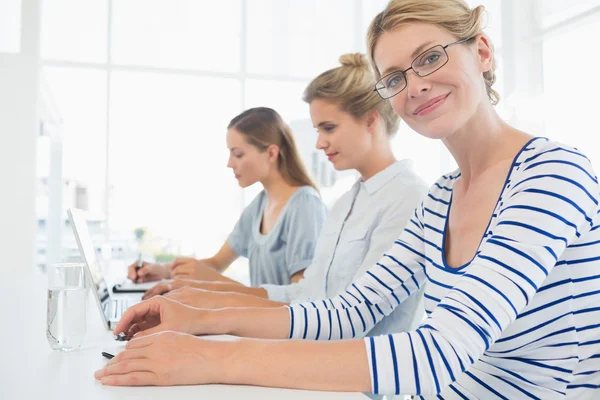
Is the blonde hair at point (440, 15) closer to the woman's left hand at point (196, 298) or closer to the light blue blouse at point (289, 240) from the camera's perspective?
the woman's left hand at point (196, 298)

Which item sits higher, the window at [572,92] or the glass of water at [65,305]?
the window at [572,92]

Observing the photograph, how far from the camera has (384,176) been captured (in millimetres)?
1562

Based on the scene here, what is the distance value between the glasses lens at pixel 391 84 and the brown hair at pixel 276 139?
3.74 feet

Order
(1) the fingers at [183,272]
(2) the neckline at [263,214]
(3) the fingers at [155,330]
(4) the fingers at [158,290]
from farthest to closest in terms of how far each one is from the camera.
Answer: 1. (2) the neckline at [263,214]
2. (1) the fingers at [183,272]
3. (4) the fingers at [158,290]
4. (3) the fingers at [155,330]

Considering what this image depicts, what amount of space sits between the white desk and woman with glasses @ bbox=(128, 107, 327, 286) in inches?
30.3

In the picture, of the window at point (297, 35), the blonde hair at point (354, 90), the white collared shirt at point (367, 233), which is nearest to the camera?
the white collared shirt at point (367, 233)

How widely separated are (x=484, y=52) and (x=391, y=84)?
0.59ft

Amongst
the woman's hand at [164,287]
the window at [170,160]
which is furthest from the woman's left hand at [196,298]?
the window at [170,160]

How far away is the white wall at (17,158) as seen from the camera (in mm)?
4246

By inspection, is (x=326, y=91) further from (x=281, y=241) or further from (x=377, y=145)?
(x=281, y=241)

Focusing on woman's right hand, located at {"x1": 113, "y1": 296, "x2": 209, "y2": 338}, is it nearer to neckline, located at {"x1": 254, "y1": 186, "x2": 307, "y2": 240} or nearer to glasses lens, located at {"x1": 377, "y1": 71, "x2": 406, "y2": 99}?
glasses lens, located at {"x1": 377, "y1": 71, "x2": 406, "y2": 99}

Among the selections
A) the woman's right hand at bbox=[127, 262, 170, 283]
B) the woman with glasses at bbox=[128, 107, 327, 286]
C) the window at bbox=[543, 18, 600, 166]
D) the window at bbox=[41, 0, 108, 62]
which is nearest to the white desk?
the woman with glasses at bbox=[128, 107, 327, 286]

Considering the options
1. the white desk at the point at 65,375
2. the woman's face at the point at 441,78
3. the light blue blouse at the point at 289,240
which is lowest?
the white desk at the point at 65,375

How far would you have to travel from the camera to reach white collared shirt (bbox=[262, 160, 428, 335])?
4.67ft
